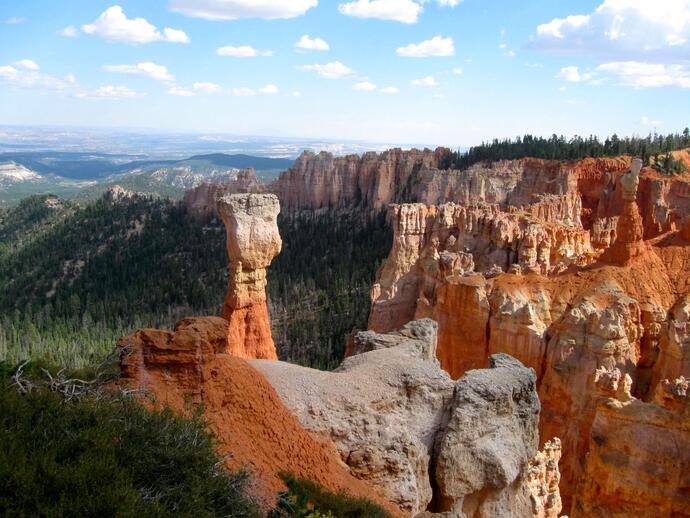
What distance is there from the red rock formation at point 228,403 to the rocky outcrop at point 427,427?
0.66 metres

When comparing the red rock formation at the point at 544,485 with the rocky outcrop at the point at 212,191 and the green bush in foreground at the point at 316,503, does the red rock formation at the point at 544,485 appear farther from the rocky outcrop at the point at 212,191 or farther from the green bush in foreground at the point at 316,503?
the rocky outcrop at the point at 212,191

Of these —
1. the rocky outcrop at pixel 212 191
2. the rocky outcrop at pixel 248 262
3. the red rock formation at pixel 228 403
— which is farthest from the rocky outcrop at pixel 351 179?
the red rock formation at pixel 228 403

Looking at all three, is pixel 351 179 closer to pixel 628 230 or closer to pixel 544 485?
pixel 628 230

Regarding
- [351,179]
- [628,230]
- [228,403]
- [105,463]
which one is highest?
[351,179]

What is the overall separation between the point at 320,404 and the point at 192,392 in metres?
2.66

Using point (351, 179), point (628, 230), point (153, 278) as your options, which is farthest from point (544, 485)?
point (351, 179)

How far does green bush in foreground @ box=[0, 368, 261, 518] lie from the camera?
237 inches

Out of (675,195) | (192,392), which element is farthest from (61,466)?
(675,195)

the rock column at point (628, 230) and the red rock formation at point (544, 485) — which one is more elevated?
the rock column at point (628, 230)

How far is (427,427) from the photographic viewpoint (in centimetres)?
1217

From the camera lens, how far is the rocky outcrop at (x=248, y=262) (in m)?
19.7

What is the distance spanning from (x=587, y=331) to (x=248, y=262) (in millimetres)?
13137

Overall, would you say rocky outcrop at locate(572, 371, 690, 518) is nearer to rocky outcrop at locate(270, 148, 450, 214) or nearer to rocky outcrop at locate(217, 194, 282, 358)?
rocky outcrop at locate(217, 194, 282, 358)

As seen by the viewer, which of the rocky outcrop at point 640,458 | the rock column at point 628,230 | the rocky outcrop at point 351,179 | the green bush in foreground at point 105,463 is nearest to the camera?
the green bush in foreground at point 105,463
